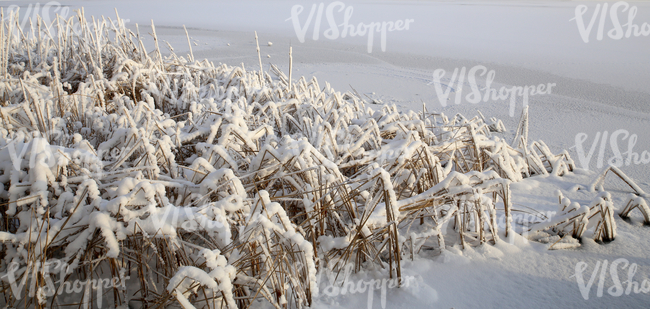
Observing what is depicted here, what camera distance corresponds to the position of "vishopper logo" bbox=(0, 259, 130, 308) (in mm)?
1036

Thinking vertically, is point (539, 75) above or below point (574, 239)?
above

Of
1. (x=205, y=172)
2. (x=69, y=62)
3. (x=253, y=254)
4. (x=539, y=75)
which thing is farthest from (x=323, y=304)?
(x=539, y=75)

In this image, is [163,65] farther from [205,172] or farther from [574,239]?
[574,239]

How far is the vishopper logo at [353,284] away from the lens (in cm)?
125

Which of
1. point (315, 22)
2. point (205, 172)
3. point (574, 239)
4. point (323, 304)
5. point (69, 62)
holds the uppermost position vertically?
point (315, 22)

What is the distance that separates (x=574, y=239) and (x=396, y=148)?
83 cm

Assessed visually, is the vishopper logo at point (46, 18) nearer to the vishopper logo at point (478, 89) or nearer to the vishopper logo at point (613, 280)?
the vishopper logo at point (478, 89)

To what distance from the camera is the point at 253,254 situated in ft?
3.82

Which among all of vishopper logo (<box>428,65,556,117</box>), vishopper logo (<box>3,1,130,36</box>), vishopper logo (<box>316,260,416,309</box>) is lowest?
vishopper logo (<box>316,260,416,309</box>)

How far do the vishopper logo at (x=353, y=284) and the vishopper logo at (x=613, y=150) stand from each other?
1957mm

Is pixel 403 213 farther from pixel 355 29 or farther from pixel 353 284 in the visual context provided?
pixel 355 29

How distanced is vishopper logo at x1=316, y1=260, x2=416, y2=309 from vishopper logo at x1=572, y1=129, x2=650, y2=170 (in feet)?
6.42

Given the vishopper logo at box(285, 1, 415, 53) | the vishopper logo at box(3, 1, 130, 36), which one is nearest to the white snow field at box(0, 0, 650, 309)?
the vishopper logo at box(3, 1, 130, 36)

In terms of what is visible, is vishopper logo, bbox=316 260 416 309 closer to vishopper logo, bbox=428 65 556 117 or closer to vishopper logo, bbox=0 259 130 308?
vishopper logo, bbox=0 259 130 308
